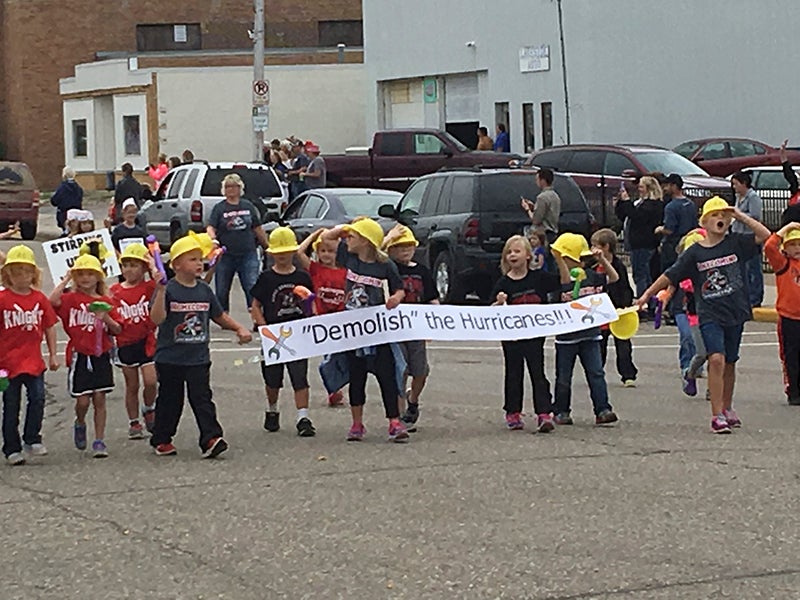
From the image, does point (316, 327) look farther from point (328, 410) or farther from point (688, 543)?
point (688, 543)

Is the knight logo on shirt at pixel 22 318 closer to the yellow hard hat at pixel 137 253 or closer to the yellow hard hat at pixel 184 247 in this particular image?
the yellow hard hat at pixel 137 253

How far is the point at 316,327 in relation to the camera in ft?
39.7

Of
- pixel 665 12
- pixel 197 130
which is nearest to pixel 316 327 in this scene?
pixel 665 12

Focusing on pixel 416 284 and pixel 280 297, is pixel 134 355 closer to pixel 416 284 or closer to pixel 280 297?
pixel 280 297

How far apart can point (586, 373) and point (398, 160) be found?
2305 centimetres

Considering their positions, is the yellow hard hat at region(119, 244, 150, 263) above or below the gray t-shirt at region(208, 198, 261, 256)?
below

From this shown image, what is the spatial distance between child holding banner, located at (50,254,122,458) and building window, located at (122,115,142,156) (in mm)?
41772

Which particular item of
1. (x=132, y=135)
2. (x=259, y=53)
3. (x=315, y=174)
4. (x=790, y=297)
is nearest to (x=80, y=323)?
(x=790, y=297)

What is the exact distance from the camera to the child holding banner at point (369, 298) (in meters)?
11.8

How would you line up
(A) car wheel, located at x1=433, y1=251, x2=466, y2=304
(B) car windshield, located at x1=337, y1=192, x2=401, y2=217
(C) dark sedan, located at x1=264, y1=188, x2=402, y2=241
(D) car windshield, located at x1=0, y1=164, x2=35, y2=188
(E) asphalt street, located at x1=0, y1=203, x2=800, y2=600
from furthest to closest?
(D) car windshield, located at x1=0, y1=164, x2=35, y2=188 < (B) car windshield, located at x1=337, y1=192, x2=401, y2=217 < (C) dark sedan, located at x1=264, y1=188, x2=402, y2=241 < (A) car wheel, located at x1=433, y1=251, x2=466, y2=304 < (E) asphalt street, located at x1=0, y1=203, x2=800, y2=600

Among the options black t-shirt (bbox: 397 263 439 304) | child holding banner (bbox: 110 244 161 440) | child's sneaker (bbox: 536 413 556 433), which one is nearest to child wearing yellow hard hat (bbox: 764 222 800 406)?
child's sneaker (bbox: 536 413 556 433)

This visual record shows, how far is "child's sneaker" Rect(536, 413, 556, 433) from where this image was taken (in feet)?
39.2

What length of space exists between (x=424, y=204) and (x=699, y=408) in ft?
32.3

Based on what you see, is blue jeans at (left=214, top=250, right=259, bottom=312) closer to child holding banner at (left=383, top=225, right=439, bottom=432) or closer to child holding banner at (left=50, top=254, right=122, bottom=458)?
child holding banner at (left=383, top=225, right=439, bottom=432)
